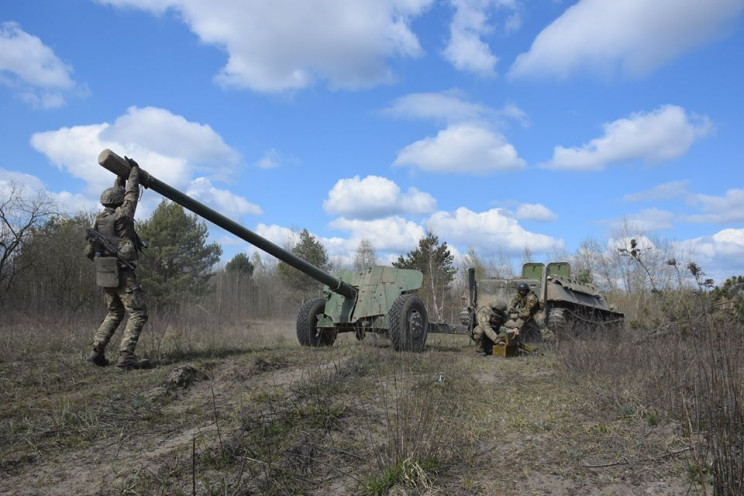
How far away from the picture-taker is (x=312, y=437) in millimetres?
3957

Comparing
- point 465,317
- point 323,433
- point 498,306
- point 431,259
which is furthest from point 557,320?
point 431,259

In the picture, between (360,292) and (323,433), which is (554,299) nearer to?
(360,292)

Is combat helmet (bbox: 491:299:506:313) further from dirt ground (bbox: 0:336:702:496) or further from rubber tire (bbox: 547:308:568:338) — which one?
dirt ground (bbox: 0:336:702:496)

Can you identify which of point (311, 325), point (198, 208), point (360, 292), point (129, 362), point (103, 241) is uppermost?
point (198, 208)

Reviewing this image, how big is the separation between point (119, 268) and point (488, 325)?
5754 millimetres

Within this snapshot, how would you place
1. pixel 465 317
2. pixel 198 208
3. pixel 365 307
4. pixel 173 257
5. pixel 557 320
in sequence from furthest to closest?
pixel 173 257
pixel 465 317
pixel 557 320
pixel 365 307
pixel 198 208

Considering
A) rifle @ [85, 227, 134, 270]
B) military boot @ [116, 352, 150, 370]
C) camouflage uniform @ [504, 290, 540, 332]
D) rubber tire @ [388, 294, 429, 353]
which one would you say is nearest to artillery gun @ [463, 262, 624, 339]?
camouflage uniform @ [504, 290, 540, 332]

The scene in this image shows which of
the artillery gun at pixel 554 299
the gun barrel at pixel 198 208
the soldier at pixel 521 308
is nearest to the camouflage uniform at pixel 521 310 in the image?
the soldier at pixel 521 308

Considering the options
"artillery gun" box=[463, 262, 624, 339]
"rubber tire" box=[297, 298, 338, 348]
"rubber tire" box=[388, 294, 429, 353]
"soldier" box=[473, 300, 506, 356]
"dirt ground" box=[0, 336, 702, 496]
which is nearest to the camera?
"dirt ground" box=[0, 336, 702, 496]

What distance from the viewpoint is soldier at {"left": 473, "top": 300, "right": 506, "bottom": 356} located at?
30.3ft

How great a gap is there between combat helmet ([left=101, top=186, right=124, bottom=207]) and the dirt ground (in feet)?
5.99

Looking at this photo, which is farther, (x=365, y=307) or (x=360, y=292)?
(x=360, y=292)

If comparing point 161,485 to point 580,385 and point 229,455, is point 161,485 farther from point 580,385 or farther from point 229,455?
point 580,385

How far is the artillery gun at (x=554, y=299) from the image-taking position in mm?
10875
